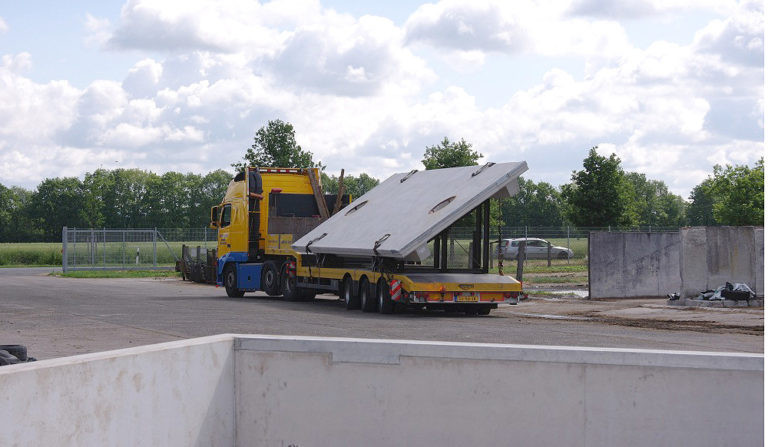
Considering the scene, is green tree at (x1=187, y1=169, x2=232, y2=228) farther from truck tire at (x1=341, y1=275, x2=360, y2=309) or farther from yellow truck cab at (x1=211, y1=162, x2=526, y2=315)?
truck tire at (x1=341, y1=275, x2=360, y2=309)

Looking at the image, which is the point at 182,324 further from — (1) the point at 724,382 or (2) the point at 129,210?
(2) the point at 129,210

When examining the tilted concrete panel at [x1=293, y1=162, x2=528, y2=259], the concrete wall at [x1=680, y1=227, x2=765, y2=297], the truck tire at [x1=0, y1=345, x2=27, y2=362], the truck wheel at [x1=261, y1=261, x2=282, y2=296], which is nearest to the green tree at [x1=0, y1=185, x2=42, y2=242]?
the truck wheel at [x1=261, y1=261, x2=282, y2=296]

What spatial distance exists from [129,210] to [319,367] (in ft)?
398

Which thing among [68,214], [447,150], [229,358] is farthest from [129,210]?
[229,358]

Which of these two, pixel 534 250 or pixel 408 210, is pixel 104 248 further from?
pixel 408 210

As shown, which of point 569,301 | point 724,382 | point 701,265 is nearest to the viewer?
point 724,382

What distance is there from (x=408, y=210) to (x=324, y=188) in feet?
209

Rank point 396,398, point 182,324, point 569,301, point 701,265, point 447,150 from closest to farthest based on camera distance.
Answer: point 396,398
point 182,324
point 701,265
point 569,301
point 447,150

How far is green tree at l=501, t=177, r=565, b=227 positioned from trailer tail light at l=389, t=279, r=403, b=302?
381 ft

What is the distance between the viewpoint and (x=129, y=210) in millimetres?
124438

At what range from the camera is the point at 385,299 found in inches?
787

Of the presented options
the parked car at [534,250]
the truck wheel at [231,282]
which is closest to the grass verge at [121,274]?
the parked car at [534,250]

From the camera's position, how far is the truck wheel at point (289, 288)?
2500 centimetres

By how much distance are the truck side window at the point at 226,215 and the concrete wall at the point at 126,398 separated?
2069 cm
